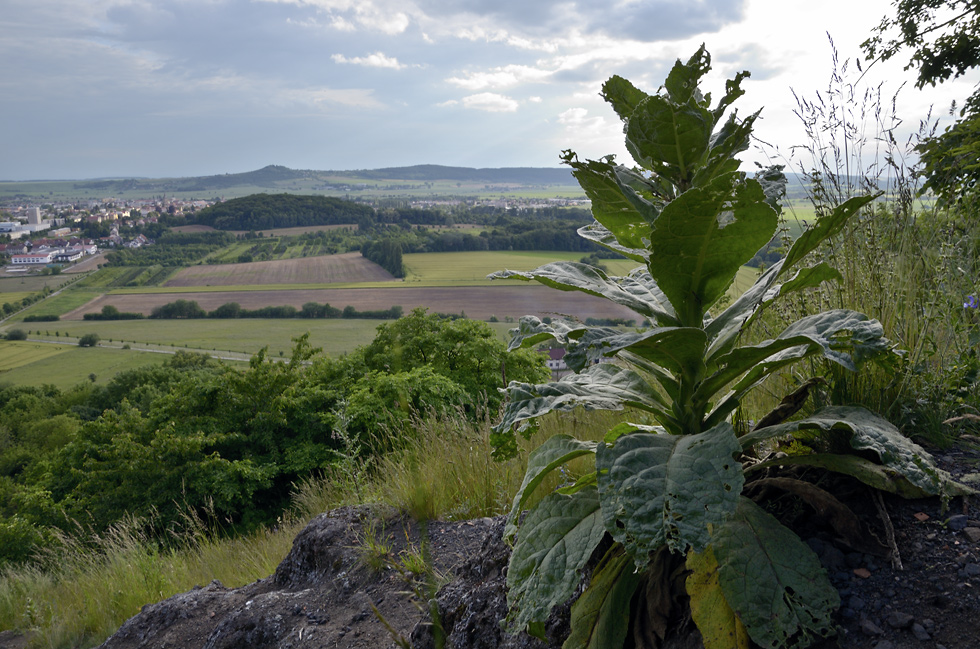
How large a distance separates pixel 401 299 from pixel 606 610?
33476 mm

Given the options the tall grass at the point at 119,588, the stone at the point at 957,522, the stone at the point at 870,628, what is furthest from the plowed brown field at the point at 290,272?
the stone at the point at 870,628

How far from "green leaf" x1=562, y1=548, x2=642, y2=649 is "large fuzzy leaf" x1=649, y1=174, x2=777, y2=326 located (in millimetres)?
868

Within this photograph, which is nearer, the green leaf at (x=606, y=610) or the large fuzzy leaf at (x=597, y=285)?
the green leaf at (x=606, y=610)

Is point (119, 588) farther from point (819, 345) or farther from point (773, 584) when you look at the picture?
point (819, 345)

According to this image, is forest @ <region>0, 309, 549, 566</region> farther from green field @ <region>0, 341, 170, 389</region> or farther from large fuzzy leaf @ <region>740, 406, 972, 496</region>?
green field @ <region>0, 341, 170, 389</region>

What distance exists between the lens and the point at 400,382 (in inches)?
386

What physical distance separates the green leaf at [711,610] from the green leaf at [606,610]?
0.20 m

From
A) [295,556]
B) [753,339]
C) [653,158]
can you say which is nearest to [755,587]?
[653,158]

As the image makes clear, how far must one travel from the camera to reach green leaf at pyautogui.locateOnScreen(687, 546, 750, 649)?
1.44 m

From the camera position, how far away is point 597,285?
6.56 feet

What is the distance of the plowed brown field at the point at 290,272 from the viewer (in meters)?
46.4

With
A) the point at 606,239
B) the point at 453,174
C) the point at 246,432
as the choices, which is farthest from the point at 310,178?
the point at 606,239

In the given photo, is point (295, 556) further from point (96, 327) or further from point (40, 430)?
point (96, 327)

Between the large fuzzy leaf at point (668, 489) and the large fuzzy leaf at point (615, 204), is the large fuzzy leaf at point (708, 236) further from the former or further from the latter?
the large fuzzy leaf at point (668, 489)
